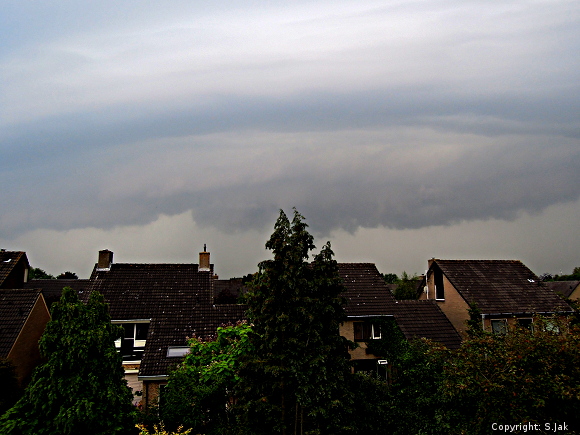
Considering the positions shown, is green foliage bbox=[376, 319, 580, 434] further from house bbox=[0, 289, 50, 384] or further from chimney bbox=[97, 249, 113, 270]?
chimney bbox=[97, 249, 113, 270]

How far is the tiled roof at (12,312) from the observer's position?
2856cm

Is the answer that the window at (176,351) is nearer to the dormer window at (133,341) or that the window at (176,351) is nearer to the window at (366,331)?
the dormer window at (133,341)

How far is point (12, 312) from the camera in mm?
30375

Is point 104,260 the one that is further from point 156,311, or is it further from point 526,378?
point 526,378

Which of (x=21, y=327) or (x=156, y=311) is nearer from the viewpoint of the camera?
(x=21, y=327)

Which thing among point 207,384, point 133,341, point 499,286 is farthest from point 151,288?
point 499,286

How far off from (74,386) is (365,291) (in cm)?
2123

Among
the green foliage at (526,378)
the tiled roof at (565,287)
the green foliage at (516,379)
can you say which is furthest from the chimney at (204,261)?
the tiled roof at (565,287)

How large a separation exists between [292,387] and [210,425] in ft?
19.0

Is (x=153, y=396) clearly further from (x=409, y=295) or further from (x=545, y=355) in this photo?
(x=409, y=295)

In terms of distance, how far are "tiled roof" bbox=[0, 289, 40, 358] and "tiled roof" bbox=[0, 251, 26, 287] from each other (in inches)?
140

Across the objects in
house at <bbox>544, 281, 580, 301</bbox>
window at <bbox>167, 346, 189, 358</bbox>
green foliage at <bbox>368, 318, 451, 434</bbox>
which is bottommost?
green foliage at <bbox>368, 318, 451, 434</bbox>

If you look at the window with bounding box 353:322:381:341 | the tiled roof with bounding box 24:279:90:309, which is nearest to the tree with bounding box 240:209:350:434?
the window with bounding box 353:322:381:341

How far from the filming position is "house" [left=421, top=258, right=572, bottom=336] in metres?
39.2
